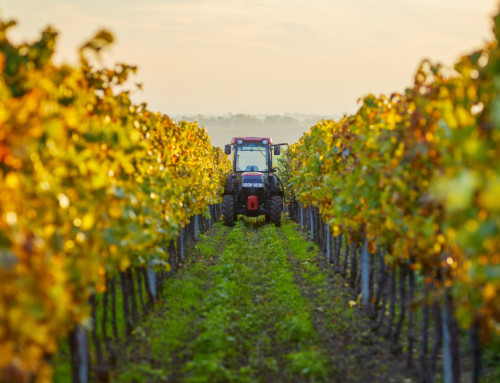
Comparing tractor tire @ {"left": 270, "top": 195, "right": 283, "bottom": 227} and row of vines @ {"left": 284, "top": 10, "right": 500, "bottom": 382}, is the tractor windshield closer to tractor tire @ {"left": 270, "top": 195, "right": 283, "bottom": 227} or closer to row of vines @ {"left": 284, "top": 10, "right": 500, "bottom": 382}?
tractor tire @ {"left": 270, "top": 195, "right": 283, "bottom": 227}

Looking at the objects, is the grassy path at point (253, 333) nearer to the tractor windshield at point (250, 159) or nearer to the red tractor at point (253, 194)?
the red tractor at point (253, 194)

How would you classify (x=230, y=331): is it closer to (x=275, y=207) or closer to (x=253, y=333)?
(x=253, y=333)

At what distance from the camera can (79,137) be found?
5141mm

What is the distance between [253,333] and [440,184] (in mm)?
5963

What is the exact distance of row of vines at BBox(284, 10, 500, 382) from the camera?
10.3 feet

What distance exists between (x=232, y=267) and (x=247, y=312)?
3564mm

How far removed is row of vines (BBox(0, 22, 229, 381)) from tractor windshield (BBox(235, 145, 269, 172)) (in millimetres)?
14991

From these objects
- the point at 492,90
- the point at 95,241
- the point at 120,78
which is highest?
the point at 120,78

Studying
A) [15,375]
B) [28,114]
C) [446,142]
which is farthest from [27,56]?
[446,142]

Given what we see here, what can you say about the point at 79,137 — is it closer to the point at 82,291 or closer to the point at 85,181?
the point at 85,181

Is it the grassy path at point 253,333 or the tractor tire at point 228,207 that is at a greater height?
the tractor tire at point 228,207

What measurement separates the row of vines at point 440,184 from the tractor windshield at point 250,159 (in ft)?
42.9

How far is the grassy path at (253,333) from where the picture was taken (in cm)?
679

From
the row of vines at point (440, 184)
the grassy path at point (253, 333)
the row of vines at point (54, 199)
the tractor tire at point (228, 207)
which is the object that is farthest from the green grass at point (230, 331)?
the tractor tire at point (228, 207)
